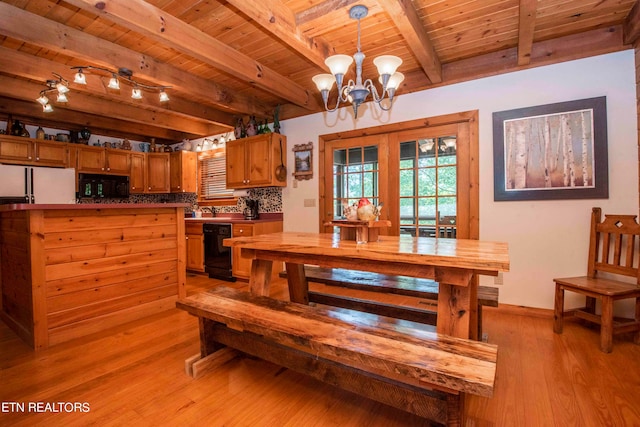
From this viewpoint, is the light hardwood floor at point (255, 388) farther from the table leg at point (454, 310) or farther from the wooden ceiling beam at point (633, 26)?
the wooden ceiling beam at point (633, 26)

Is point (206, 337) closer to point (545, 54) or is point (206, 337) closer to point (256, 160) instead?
point (256, 160)

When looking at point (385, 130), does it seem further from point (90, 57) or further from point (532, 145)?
point (90, 57)

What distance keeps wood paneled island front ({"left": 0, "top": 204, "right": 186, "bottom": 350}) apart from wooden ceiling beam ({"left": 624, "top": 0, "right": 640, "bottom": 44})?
4.33 m

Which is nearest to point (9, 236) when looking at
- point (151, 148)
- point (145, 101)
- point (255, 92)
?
point (145, 101)

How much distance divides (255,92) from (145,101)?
1401mm

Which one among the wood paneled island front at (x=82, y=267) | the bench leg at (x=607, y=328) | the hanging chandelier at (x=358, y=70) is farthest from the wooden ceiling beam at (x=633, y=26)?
the wood paneled island front at (x=82, y=267)

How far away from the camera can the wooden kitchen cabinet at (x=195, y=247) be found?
15.4 ft

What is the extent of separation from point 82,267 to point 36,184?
292 cm

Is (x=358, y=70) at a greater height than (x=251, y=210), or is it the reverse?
(x=358, y=70)

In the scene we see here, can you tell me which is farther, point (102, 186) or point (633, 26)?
point (102, 186)

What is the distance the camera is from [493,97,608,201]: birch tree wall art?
2658 mm

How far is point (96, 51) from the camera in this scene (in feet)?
8.79

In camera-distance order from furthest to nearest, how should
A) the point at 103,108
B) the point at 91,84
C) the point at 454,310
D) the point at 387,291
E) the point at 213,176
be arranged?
1. the point at 213,176
2. the point at 103,108
3. the point at 91,84
4. the point at 387,291
5. the point at 454,310

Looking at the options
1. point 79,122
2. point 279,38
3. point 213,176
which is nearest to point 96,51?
point 279,38
